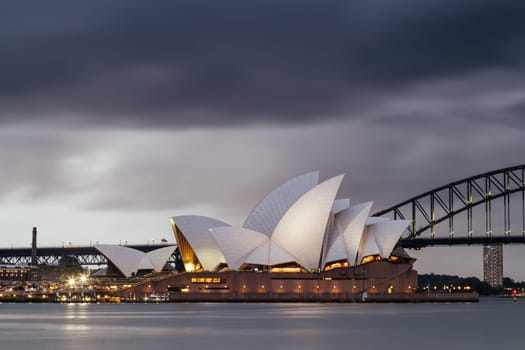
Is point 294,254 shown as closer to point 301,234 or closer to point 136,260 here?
point 301,234

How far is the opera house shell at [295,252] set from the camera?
14362 cm

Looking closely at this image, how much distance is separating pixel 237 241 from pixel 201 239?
7456mm

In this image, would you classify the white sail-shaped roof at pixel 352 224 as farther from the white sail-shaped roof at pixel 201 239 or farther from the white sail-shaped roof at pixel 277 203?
the white sail-shaped roof at pixel 201 239

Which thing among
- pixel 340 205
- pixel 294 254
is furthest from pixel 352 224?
pixel 294 254

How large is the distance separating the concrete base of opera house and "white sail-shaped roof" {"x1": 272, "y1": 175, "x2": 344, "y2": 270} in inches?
149

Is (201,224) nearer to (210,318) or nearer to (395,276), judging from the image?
(395,276)

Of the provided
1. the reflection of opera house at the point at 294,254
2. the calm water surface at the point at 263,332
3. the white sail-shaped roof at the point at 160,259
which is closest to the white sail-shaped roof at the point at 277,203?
the reflection of opera house at the point at 294,254

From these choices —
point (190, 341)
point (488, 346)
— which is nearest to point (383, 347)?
point (488, 346)

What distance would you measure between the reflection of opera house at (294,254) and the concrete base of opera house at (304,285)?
138 mm

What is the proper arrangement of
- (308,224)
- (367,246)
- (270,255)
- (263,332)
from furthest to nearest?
(367,246) < (270,255) < (308,224) < (263,332)

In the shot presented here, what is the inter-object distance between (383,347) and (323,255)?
265 feet

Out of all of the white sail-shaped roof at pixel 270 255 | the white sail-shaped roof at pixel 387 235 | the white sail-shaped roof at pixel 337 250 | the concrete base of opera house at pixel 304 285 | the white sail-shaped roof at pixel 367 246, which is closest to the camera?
the white sail-shaped roof at pixel 337 250

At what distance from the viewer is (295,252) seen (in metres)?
146

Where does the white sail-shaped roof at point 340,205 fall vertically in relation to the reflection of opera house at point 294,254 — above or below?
above
